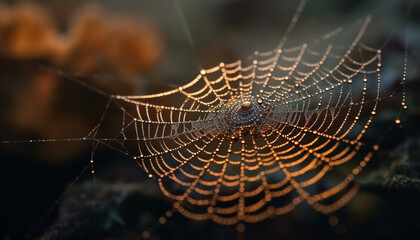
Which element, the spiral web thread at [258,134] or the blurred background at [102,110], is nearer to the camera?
the blurred background at [102,110]

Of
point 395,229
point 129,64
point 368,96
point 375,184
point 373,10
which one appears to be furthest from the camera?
point 373,10

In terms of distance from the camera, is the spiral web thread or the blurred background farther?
the spiral web thread

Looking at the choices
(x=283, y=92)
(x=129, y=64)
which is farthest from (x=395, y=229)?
(x=129, y=64)

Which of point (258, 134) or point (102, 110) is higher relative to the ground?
point (258, 134)

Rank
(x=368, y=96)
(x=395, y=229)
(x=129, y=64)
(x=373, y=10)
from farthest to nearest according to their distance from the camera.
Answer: (x=373, y=10) < (x=368, y=96) < (x=129, y=64) < (x=395, y=229)

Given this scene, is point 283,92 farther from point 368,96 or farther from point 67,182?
point 67,182

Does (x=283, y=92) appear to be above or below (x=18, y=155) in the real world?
above

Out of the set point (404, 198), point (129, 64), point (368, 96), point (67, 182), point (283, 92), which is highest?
point (368, 96)

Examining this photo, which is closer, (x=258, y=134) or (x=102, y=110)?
(x=102, y=110)
